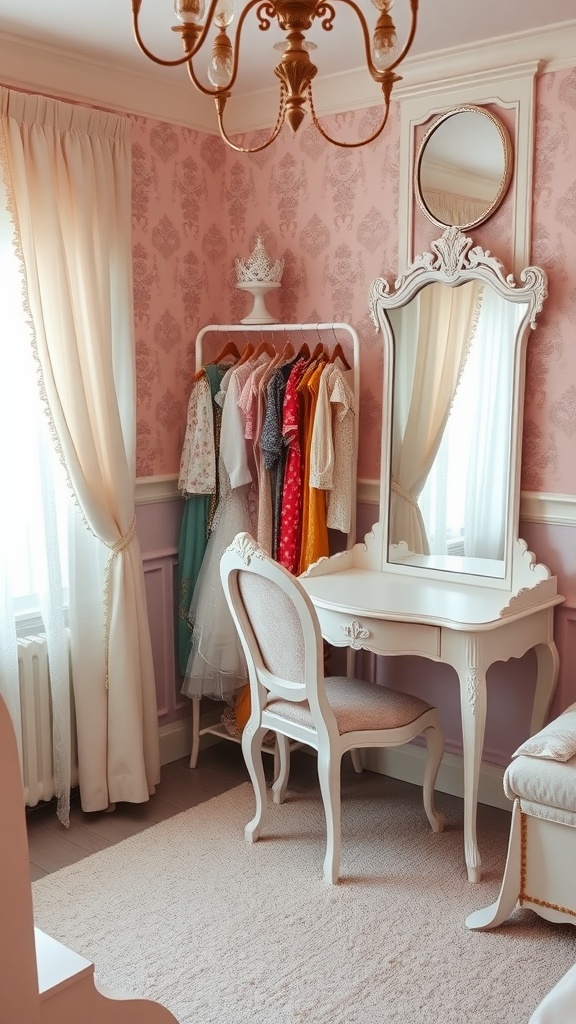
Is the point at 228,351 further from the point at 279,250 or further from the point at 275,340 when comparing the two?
the point at 279,250

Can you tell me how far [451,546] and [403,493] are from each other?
0.86ft

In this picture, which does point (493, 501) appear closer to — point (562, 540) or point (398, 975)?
point (562, 540)

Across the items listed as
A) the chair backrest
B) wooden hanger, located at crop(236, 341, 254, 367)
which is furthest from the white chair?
wooden hanger, located at crop(236, 341, 254, 367)

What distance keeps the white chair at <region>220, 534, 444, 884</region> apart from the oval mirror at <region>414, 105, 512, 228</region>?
1336mm

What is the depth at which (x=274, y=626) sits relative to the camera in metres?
2.80

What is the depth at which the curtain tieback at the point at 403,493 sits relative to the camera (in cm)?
330

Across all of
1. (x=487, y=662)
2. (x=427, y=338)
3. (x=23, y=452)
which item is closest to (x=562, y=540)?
(x=487, y=662)

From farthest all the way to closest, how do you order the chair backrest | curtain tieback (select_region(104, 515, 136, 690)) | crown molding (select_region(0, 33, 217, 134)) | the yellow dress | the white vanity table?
the yellow dress → curtain tieback (select_region(104, 515, 136, 690)) → crown molding (select_region(0, 33, 217, 134)) → the white vanity table → the chair backrest

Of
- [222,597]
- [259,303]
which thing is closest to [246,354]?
[259,303]

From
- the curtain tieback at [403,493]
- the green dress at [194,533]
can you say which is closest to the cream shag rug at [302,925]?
the green dress at [194,533]

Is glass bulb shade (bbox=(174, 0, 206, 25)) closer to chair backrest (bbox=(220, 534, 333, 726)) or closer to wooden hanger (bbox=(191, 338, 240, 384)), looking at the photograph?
chair backrest (bbox=(220, 534, 333, 726))

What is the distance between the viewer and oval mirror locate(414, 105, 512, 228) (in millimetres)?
3041

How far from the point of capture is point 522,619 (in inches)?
113

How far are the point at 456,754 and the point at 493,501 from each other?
96cm
